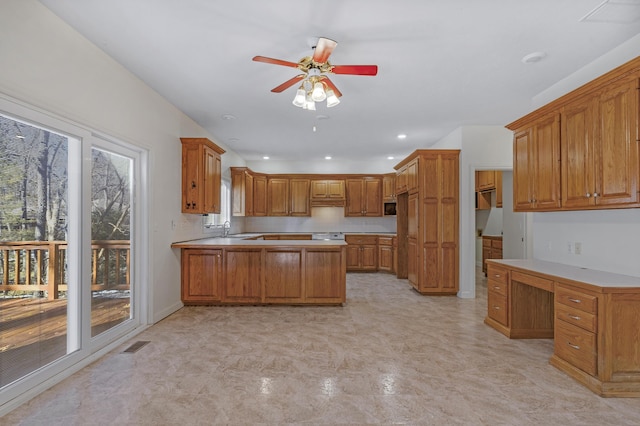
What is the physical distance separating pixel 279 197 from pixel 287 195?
0.20 m

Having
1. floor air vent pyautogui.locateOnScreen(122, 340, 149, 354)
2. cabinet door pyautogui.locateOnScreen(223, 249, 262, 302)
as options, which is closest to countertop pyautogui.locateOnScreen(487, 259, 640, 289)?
cabinet door pyautogui.locateOnScreen(223, 249, 262, 302)

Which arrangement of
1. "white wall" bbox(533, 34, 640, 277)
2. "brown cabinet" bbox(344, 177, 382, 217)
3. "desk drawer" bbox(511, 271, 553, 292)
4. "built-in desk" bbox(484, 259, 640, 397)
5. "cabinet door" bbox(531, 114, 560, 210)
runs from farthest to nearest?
"brown cabinet" bbox(344, 177, 382, 217)
"cabinet door" bbox(531, 114, 560, 210)
"desk drawer" bbox(511, 271, 553, 292)
"white wall" bbox(533, 34, 640, 277)
"built-in desk" bbox(484, 259, 640, 397)

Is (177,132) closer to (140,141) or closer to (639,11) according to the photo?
(140,141)

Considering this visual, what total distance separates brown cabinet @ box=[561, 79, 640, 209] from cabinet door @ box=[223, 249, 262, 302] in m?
3.67

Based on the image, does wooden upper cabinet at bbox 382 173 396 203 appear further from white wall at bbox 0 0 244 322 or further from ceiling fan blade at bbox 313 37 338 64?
ceiling fan blade at bbox 313 37 338 64

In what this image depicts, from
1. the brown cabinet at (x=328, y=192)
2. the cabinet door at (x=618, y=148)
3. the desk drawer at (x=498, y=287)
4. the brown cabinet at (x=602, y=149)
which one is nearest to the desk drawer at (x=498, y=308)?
the desk drawer at (x=498, y=287)

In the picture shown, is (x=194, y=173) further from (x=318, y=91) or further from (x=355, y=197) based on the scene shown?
(x=355, y=197)

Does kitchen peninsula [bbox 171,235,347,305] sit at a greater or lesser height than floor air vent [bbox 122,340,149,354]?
greater

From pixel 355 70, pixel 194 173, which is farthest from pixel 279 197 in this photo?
pixel 355 70

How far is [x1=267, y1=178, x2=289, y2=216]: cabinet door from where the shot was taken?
797 cm

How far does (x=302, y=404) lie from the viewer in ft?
7.19

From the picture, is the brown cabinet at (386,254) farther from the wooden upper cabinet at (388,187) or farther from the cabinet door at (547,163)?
the cabinet door at (547,163)

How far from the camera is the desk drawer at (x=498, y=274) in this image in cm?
346

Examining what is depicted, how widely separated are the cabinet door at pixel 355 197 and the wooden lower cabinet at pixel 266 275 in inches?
136
